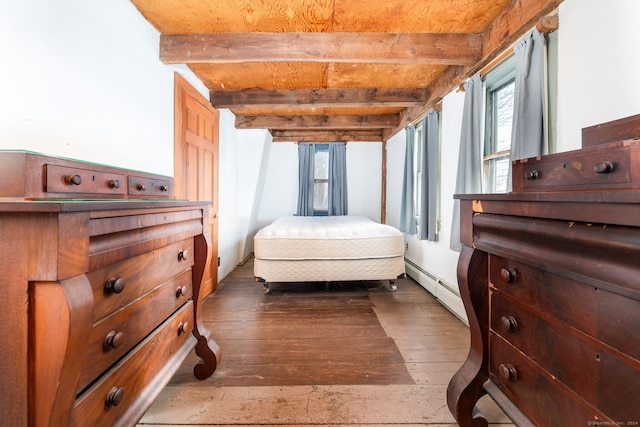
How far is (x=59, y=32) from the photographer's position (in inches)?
48.6

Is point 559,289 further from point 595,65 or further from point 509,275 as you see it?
point 595,65

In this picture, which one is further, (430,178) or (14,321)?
(430,178)

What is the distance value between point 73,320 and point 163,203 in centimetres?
50

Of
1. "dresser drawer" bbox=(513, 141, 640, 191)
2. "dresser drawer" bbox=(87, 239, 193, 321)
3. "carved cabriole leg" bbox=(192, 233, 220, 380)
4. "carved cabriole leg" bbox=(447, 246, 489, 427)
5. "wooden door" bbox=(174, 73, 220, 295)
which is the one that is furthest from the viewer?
"wooden door" bbox=(174, 73, 220, 295)

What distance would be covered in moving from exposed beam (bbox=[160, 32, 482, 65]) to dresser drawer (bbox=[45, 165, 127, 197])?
52.1 inches

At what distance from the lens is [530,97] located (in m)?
1.54

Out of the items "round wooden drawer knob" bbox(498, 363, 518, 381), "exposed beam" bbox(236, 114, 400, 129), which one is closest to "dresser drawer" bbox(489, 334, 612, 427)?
"round wooden drawer knob" bbox(498, 363, 518, 381)

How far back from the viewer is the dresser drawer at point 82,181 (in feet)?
2.83

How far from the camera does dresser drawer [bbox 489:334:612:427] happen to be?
26.4 inches

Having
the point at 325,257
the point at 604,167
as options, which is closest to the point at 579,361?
the point at 604,167

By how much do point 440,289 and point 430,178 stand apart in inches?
47.8

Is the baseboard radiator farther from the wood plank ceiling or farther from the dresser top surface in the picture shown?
the dresser top surface

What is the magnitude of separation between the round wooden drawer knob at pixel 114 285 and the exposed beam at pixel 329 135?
4.72 meters

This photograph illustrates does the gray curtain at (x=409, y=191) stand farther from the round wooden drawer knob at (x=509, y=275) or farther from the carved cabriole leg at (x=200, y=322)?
the carved cabriole leg at (x=200, y=322)
